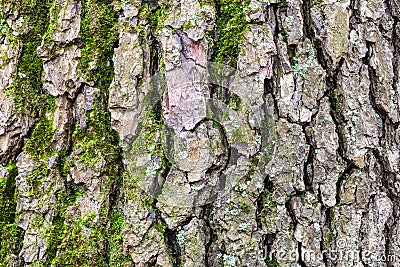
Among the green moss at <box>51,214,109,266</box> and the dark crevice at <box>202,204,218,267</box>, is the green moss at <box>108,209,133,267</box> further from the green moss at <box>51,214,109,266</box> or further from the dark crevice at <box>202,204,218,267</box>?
the dark crevice at <box>202,204,218,267</box>

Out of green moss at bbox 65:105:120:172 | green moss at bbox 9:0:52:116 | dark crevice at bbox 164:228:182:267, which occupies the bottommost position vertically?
dark crevice at bbox 164:228:182:267

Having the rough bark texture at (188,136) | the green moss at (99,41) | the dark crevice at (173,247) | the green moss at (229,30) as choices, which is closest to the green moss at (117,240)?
the rough bark texture at (188,136)

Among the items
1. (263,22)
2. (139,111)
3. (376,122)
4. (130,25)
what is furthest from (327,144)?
(130,25)

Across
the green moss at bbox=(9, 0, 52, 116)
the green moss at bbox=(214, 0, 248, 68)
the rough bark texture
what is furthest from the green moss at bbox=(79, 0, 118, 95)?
the green moss at bbox=(214, 0, 248, 68)

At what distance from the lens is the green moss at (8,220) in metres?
1.48

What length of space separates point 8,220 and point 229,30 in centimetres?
100

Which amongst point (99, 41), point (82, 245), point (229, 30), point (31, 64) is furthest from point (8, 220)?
point (229, 30)

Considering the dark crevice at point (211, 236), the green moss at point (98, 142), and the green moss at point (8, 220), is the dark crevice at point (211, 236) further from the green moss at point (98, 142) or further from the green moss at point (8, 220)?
the green moss at point (8, 220)

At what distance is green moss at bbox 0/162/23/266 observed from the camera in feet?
4.86

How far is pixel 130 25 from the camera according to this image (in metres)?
1.43

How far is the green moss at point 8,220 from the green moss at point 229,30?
81 centimetres

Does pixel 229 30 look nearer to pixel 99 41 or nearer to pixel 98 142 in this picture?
pixel 99 41

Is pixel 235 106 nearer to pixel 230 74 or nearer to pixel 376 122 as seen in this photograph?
pixel 230 74

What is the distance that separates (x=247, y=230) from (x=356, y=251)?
0.39 metres
